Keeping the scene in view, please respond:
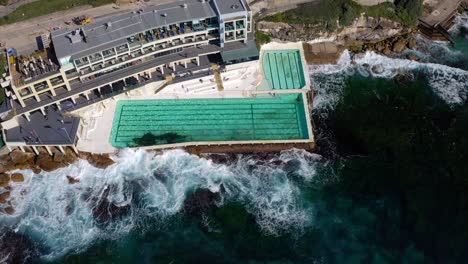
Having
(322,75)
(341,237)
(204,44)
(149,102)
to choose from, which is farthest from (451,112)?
(149,102)

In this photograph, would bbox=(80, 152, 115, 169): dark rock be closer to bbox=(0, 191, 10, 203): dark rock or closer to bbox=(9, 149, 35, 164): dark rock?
bbox=(9, 149, 35, 164): dark rock

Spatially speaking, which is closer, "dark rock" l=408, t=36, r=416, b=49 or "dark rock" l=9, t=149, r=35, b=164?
"dark rock" l=9, t=149, r=35, b=164

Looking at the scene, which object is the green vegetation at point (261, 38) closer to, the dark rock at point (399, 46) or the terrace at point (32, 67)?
the dark rock at point (399, 46)

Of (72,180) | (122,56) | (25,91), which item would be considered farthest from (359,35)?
(25,91)

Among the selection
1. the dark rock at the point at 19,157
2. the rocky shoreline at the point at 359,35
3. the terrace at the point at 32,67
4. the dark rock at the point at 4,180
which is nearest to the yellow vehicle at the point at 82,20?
the terrace at the point at 32,67

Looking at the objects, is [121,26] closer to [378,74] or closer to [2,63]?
[2,63]

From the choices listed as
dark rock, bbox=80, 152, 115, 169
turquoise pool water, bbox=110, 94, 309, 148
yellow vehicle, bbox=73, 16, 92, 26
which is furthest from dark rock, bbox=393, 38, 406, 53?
yellow vehicle, bbox=73, 16, 92, 26

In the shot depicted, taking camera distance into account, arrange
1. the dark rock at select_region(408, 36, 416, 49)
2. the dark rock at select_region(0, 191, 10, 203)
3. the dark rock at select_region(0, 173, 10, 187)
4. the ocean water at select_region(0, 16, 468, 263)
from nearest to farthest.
Result: the ocean water at select_region(0, 16, 468, 263) < the dark rock at select_region(0, 191, 10, 203) < the dark rock at select_region(0, 173, 10, 187) < the dark rock at select_region(408, 36, 416, 49)

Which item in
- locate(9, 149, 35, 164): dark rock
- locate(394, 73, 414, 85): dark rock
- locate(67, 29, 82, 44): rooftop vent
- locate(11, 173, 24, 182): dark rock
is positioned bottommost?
locate(394, 73, 414, 85): dark rock
